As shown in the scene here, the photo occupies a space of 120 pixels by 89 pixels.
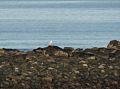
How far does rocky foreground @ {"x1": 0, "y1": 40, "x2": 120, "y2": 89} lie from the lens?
28.0 ft

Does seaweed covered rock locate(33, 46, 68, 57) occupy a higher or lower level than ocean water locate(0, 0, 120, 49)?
higher

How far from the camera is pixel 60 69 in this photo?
29.5 feet

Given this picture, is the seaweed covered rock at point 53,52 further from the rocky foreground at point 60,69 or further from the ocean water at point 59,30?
the ocean water at point 59,30

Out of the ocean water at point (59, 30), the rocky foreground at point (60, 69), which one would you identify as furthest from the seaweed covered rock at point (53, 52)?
the ocean water at point (59, 30)

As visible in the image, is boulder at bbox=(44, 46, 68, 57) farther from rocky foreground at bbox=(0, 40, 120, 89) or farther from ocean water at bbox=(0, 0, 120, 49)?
ocean water at bbox=(0, 0, 120, 49)

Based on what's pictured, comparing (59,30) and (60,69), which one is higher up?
(60,69)

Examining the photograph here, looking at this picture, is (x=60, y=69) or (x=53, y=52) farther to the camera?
(x=53, y=52)

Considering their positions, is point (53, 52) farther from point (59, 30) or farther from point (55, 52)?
point (59, 30)

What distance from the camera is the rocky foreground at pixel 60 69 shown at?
8531 mm

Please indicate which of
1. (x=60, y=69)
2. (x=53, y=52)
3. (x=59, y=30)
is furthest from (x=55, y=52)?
(x=59, y=30)

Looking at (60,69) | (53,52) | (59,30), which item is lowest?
(59,30)

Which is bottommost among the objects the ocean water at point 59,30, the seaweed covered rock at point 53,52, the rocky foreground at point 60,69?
the ocean water at point 59,30

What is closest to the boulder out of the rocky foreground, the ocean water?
the rocky foreground

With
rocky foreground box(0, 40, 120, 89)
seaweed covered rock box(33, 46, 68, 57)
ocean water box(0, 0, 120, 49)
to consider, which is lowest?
ocean water box(0, 0, 120, 49)
